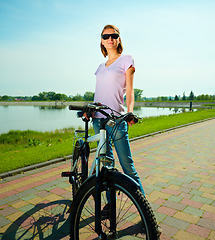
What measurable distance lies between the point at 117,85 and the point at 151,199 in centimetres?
200

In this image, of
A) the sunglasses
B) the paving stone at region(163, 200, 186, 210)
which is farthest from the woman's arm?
the paving stone at region(163, 200, 186, 210)

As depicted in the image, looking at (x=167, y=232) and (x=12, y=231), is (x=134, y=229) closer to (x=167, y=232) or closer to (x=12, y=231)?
(x=167, y=232)

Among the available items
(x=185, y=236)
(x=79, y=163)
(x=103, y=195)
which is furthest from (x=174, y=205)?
(x=103, y=195)

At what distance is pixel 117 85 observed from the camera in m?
2.54

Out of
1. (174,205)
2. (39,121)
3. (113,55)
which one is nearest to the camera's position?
(113,55)

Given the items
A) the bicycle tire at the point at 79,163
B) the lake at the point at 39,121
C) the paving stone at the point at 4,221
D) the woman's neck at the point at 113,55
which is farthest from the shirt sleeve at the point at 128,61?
the lake at the point at 39,121

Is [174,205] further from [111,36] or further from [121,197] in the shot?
[111,36]

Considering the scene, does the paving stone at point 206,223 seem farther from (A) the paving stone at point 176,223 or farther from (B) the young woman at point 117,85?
(B) the young woman at point 117,85

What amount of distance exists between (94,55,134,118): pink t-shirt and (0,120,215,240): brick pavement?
1.57 m

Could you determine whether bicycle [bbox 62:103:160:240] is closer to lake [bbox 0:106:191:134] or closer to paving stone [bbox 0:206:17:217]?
paving stone [bbox 0:206:17:217]

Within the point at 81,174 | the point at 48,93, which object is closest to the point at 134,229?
the point at 81,174

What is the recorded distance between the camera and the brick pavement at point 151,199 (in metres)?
2.73

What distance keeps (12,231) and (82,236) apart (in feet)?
2.84

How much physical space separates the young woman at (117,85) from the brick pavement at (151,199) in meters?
0.85
